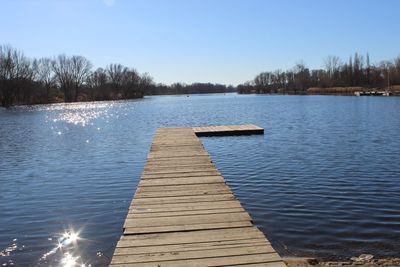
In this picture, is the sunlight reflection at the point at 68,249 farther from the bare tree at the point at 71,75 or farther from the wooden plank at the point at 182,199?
the bare tree at the point at 71,75

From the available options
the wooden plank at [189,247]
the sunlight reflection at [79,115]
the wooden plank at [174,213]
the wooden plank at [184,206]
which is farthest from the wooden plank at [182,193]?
the sunlight reflection at [79,115]

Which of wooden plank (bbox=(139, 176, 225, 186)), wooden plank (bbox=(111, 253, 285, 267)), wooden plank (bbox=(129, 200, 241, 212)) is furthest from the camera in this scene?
wooden plank (bbox=(139, 176, 225, 186))

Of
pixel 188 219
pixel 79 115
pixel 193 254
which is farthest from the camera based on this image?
pixel 79 115

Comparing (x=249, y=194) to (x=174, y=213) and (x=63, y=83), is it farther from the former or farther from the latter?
(x=63, y=83)

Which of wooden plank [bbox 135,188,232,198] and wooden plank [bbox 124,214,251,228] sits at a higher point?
wooden plank [bbox 135,188,232,198]

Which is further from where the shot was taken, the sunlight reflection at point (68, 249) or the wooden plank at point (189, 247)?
the sunlight reflection at point (68, 249)

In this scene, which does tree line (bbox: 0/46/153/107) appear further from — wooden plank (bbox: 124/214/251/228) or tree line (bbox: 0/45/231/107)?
wooden plank (bbox: 124/214/251/228)

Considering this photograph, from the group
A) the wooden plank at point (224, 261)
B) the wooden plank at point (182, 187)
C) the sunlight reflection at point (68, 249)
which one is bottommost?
the sunlight reflection at point (68, 249)

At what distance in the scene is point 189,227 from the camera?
241 inches

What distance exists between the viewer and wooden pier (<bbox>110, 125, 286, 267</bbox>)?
A: 4.93 m

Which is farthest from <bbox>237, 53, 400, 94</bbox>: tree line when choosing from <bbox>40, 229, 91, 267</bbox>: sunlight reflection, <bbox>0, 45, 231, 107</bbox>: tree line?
<bbox>40, 229, 91, 267</bbox>: sunlight reflection

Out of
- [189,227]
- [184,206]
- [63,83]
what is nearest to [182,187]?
[184,206]

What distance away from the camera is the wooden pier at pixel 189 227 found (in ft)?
16.2

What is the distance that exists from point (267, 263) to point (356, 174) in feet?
27.8
